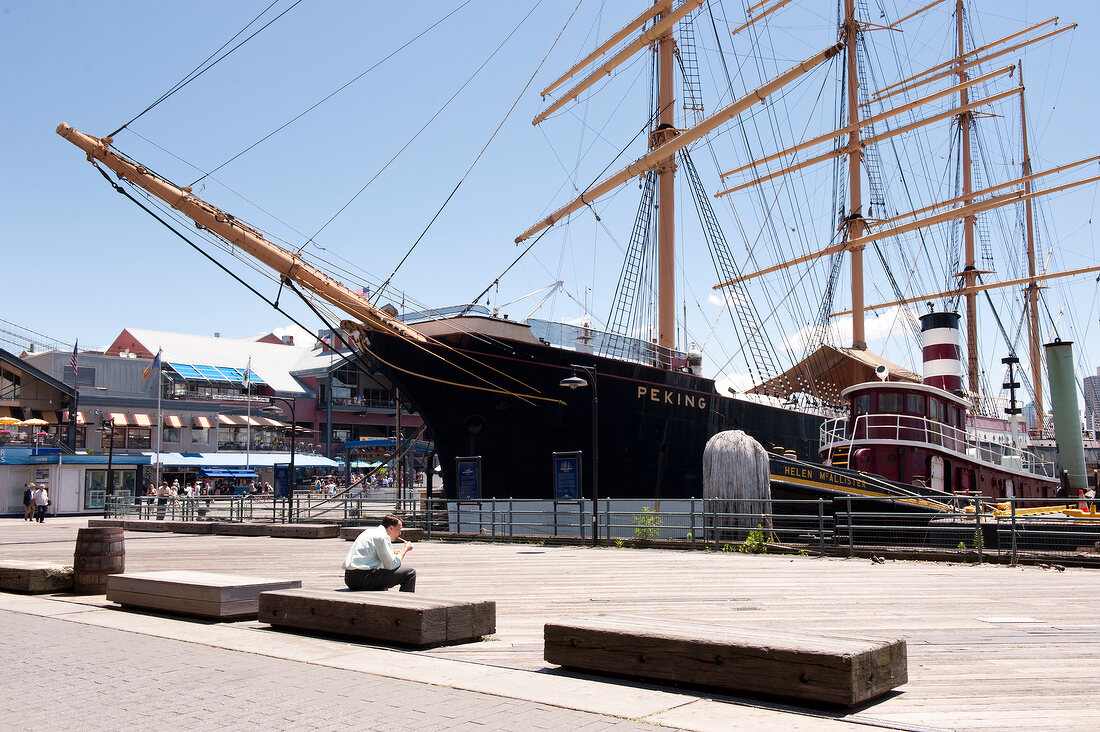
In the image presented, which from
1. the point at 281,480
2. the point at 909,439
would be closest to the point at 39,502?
the point at 281,480

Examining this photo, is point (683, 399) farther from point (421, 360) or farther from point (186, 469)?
point (186, 469)

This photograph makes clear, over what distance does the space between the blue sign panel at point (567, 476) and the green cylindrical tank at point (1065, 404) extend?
41.8 ft

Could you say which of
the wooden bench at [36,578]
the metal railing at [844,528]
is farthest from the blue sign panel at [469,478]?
the wooden bench at [36,578]

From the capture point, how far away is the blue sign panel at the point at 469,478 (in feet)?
68.1

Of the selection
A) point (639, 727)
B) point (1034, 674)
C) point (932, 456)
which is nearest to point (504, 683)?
point (639, 727)

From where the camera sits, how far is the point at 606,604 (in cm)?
847

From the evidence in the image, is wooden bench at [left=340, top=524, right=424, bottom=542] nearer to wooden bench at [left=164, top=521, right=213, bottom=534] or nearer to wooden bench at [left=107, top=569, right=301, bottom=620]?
wooden bench at [left=164, top=521, right=213, bottom=534]

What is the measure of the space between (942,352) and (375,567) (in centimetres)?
2561

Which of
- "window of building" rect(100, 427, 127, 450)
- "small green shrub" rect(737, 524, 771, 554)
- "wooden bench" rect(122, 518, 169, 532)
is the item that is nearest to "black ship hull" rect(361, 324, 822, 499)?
"wooden bench" rect(122, 518, 169, 532)

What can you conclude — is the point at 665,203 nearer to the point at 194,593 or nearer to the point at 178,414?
the point at 194,593

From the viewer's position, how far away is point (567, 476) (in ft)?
60.8

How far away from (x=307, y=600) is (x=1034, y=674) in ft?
17.1

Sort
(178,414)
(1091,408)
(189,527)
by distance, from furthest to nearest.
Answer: (1091,408)
(178,414)
(189,527)

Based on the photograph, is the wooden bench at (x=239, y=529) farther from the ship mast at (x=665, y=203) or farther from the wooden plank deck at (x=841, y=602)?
the ship mast at (x=665, y=203)
